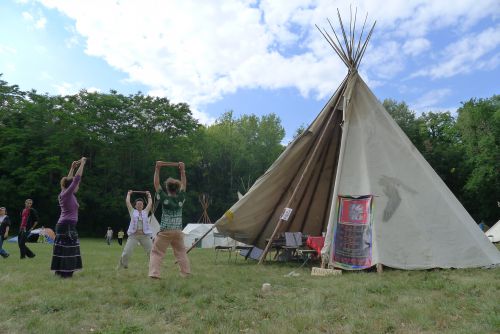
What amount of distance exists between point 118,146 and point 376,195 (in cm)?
3187

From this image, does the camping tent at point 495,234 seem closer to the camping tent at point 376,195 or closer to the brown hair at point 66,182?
the camping tent at point 376,195

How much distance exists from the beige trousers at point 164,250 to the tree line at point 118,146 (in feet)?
80.0

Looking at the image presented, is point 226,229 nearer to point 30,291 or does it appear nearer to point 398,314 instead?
point 30,291

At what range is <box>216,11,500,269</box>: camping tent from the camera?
8.06 metres

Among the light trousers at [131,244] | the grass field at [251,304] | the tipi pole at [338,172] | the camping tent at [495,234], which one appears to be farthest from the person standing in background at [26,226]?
the camping tent at [495,234]

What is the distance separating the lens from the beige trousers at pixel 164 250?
6820 mm

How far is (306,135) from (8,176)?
104 feet

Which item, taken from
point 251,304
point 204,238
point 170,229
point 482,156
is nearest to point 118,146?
point 204,238

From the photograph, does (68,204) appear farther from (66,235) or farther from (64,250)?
(64,250)

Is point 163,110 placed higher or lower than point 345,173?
higher

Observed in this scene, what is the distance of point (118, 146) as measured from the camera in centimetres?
3725

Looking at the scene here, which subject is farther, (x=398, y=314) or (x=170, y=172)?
(x=170, y=172)

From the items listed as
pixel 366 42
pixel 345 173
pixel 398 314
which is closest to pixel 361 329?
pixel 398 314

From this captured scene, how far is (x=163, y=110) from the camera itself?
126 feet
